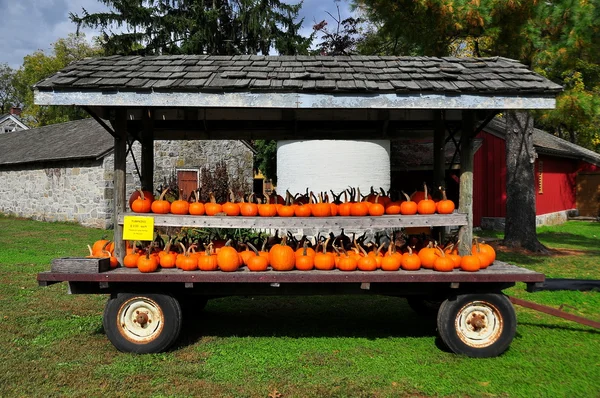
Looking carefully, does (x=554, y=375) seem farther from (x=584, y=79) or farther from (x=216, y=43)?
(x=216, y=43)

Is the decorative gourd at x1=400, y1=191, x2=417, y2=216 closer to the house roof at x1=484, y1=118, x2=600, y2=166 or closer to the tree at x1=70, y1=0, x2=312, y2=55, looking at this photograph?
the house roof at x1=484, y1=118, x2=600, y2=166

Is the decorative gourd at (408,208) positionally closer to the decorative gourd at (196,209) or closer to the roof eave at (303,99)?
the roof eave at (303,99)

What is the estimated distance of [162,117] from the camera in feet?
21.6

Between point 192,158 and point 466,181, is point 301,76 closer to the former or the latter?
point 466,181

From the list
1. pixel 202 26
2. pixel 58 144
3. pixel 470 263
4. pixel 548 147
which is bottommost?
pixel 470 263

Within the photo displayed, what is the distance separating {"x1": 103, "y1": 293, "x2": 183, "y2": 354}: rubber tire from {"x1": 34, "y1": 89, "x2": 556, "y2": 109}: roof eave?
1.97 meters

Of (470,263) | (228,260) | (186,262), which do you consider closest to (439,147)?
(470,263)

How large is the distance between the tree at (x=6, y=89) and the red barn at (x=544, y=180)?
54.8 meters

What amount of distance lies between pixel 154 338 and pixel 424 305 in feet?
11.6

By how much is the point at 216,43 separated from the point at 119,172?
75.7ft

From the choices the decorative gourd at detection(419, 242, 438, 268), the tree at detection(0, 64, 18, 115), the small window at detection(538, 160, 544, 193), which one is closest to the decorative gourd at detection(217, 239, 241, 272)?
the decorative gourd at detection(419, 242, 438, 268)

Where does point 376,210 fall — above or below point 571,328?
→ above

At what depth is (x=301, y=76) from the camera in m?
5.12

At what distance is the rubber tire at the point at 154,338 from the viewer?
4965mm
